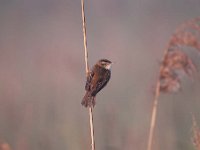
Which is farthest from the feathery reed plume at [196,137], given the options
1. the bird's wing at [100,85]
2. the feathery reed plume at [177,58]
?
the bird's wing at [100,85]

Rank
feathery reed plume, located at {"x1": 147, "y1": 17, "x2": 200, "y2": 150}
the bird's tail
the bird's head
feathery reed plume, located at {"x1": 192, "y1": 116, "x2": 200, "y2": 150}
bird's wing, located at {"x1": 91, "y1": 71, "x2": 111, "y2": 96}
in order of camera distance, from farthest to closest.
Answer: the bird's head < bird's wing, located at {"x1": 91, "y1": 71, "x2": 111, "y2": 96} < the bird's tail < feathery reed plume, located at {"x1": 147, "y1": 17, "x2": 200, "y2": 150} < feathery reed plume, located at {"x1": 192, "y1": 116, "x2": 200, "y2": 150}

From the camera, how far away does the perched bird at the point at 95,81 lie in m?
4.06

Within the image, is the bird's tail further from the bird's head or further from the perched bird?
the bird's head

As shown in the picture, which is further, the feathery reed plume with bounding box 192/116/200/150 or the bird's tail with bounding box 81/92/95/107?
the bird's tail with bounding box 81/92/95/107

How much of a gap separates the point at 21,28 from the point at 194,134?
306cm

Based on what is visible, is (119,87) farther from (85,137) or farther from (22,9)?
(22,9)

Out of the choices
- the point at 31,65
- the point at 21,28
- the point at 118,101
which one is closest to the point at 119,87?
the point at 118,101

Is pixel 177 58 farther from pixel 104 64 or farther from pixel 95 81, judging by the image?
pixel 104 64

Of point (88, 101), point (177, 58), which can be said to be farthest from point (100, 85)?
point (177, 58)

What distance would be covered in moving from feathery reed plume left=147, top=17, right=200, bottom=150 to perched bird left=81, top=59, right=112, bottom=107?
382 millimetres

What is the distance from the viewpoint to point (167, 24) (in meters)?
6.24

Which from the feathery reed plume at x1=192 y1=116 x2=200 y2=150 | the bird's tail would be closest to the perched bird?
the bird's tail

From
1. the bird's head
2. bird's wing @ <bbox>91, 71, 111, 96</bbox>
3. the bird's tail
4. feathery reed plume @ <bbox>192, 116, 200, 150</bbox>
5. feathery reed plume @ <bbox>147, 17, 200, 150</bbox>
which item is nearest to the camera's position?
feathery reed plume @ <bbox>192, 116, 200, 150</bbox>

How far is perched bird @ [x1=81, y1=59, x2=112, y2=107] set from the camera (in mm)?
4062
